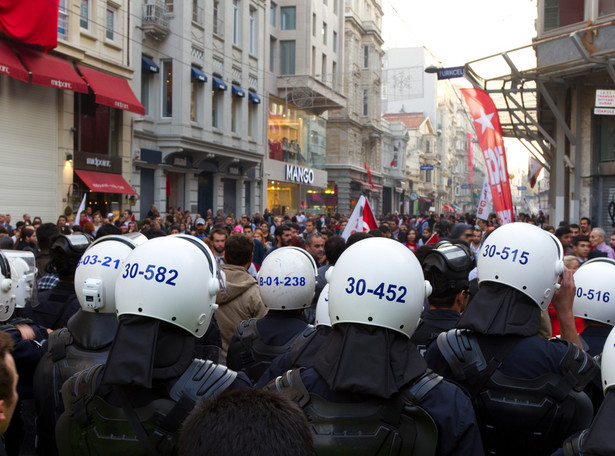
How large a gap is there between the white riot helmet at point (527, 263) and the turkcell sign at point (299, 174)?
115ft

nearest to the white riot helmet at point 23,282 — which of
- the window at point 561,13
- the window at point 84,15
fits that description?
the window at point 561,13

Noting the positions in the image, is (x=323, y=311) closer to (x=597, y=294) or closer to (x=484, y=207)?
(x=597, y=294)

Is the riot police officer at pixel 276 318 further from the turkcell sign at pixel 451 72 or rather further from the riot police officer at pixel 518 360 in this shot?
the turkcell sign at pixel 451 72

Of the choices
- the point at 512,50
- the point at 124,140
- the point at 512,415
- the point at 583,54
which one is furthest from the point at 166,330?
the point at 124,140

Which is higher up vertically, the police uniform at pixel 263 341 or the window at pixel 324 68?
the window at pixel 324 68

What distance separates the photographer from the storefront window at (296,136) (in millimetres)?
38062

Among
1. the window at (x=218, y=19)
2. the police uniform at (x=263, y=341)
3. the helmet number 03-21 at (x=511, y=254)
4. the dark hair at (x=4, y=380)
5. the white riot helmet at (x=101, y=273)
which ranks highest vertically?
the window at (x=218, y=19)

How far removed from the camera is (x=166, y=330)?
2.66 metres

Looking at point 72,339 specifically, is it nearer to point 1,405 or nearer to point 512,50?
point 1,405

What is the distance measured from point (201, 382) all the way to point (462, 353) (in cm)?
122

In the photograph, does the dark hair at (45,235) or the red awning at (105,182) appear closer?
the dark hair at (45,235)

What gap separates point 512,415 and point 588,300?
121 cm

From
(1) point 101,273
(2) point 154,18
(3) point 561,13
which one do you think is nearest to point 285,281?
(1) point 101,273

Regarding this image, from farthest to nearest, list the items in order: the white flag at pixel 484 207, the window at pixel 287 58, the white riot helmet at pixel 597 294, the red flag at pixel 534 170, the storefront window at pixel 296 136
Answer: the window at pixel 287 58
the storefront window at pixel 296 136
the red flag at pixel 534 170
the white flag at pixel 484 207
the white riot helmet at pixel 597 294
